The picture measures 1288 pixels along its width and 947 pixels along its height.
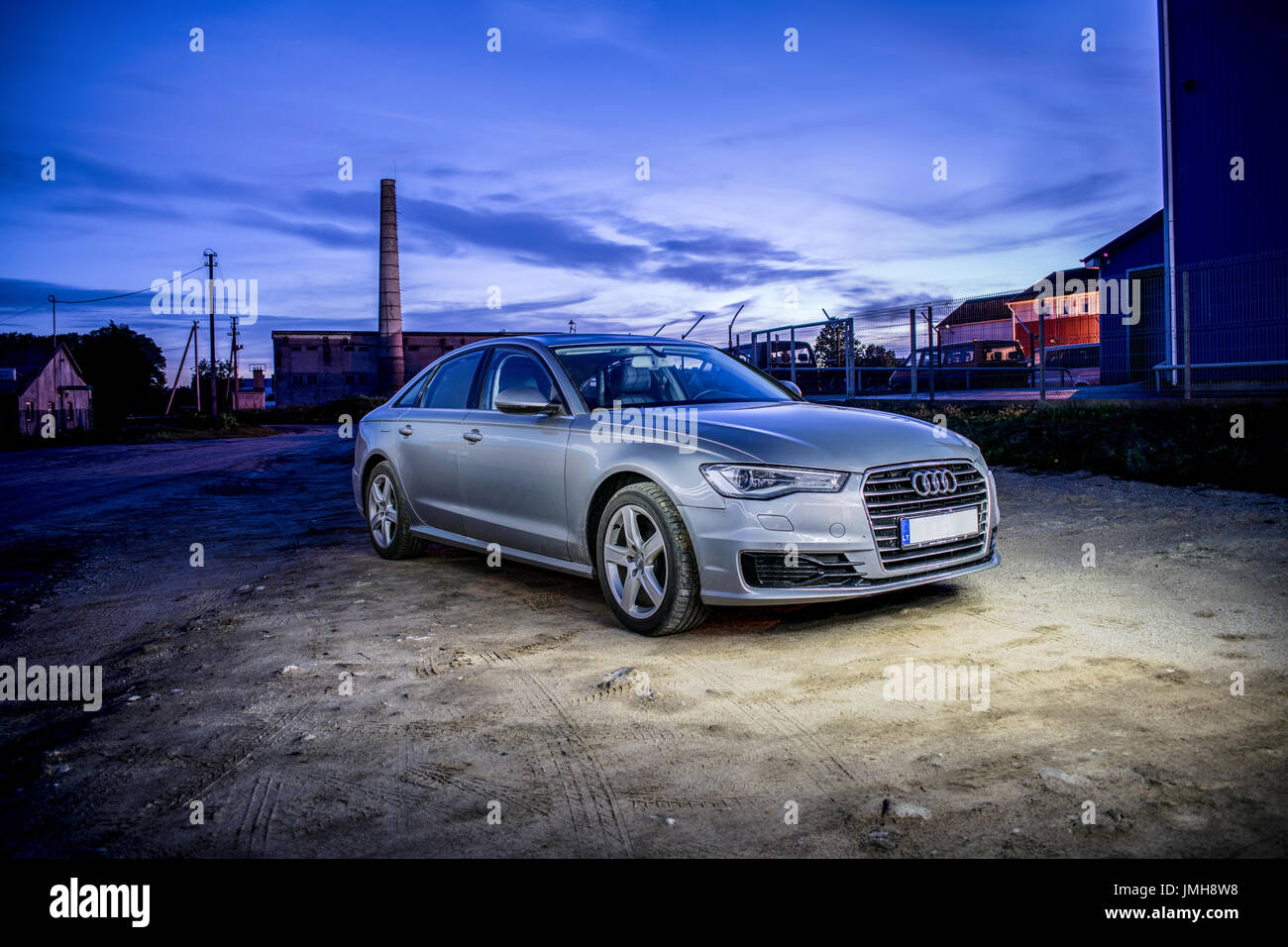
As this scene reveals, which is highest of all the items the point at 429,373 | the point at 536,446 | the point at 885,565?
the point at 429,373

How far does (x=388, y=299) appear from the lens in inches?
2466

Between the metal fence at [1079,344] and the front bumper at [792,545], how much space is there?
1053 centimetres

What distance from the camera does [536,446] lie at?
221 inches

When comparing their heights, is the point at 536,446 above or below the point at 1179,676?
above

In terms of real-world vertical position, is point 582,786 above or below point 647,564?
below

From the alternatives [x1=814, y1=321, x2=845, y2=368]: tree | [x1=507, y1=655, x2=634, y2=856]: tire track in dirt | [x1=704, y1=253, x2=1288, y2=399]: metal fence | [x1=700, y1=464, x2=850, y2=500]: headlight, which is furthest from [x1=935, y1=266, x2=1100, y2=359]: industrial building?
[x1=507, y1=655, x2=634, y2=856]: tire track in dirt

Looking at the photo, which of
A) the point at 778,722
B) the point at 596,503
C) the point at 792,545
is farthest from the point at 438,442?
the point at 778,722

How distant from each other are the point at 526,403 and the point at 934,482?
2291 millimetres

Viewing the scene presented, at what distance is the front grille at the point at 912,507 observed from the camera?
452 centimetres

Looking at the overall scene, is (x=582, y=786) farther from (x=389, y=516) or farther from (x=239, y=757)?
(x=389, y=516)

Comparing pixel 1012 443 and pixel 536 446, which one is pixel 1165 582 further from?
pixel 1012 443

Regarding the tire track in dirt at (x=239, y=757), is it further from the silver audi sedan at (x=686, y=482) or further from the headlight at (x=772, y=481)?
the headlight at (x=772, y=481)
